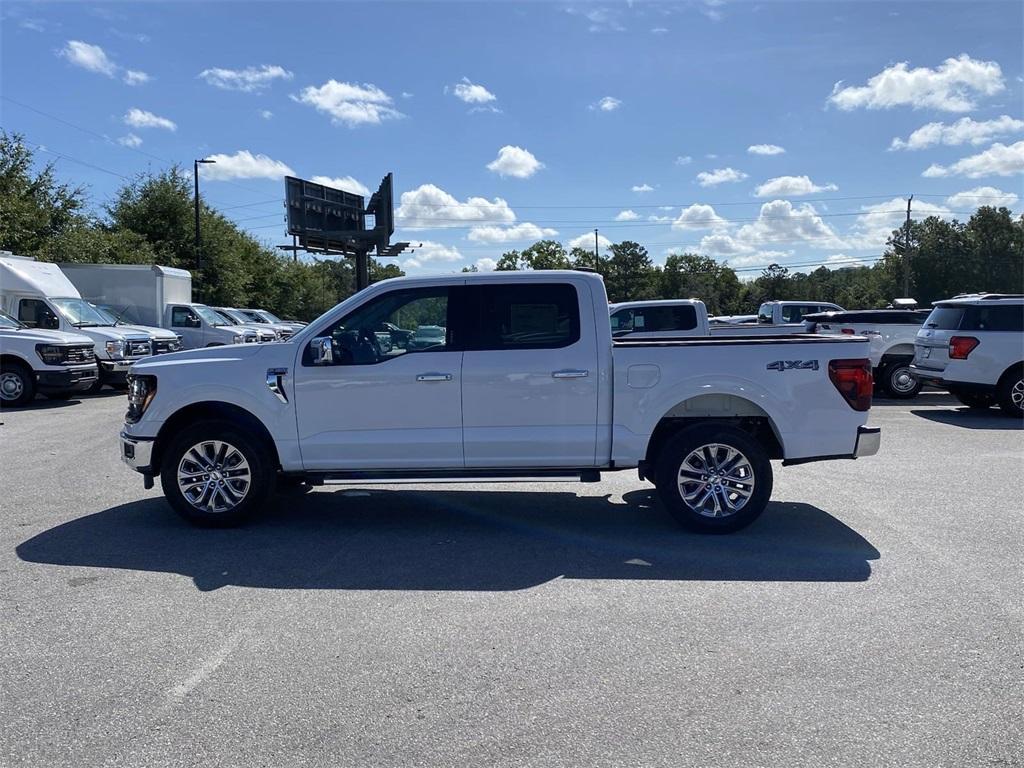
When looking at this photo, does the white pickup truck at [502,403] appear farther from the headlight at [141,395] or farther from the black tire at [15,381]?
the black tire at [15,381]

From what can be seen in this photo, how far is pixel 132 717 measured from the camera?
3.69 m

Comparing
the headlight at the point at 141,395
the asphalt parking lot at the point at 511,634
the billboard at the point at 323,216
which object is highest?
the billboard at the point at 323,216

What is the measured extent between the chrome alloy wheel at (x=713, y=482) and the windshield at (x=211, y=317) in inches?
757

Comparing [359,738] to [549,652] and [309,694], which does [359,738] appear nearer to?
[309,694]

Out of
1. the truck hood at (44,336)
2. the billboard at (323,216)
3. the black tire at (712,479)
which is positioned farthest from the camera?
the billboard at (323,216)

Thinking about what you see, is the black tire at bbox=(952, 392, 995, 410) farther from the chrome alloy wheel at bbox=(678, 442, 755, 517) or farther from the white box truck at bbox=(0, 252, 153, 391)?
the white box truck at bbox=(0, 252, 153, 391)

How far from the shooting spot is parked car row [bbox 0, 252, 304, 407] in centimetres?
1541

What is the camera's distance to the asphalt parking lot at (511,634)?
3502mm

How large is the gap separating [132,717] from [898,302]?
2198 centimetres

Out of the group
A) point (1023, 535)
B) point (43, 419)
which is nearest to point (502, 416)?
point (1023, 535)

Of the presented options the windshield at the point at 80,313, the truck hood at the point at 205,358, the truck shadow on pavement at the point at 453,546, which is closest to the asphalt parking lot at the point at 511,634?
the truck shadow on pavement at the point at 453,546

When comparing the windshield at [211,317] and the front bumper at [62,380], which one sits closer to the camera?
the front bumper at [62,380]

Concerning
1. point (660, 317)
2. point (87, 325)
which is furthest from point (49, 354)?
point (660, 317)

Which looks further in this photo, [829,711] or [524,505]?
[524,505]
